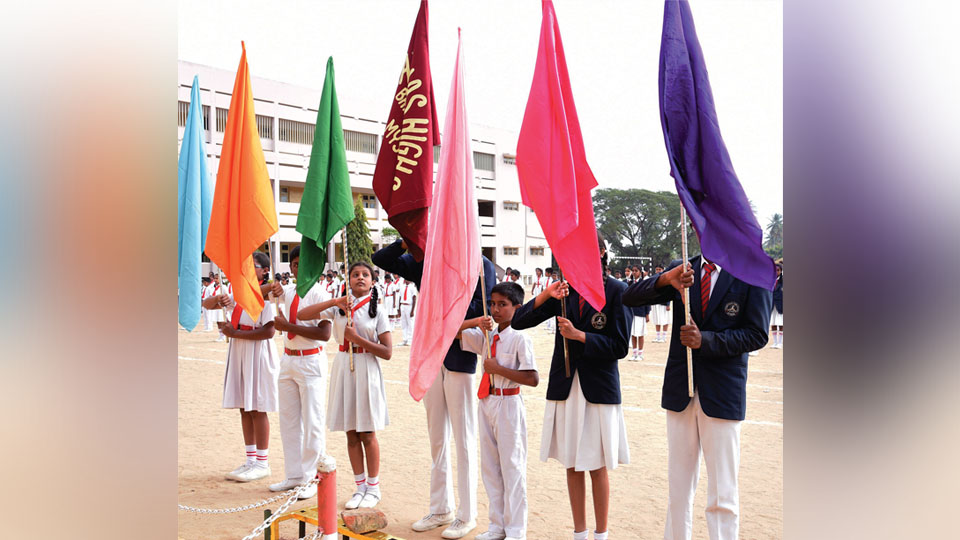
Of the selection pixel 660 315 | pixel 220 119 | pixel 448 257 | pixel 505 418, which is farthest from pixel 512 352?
pixel 220 119

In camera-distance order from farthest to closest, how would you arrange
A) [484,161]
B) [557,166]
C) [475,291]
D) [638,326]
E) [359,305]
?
[484,161] < [638,326] < [359,305] < [475,291] < [557,166]

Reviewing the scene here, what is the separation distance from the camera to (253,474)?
693 centimetres

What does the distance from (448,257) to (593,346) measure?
45.9 inches

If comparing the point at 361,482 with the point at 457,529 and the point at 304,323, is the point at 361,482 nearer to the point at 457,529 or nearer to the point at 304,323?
the point at 457,529

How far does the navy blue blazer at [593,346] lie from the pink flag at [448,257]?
62 cm

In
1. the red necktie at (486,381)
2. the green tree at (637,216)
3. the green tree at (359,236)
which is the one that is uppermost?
the green tree at (637,216)

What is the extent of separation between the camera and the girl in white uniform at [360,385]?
602 centimetres

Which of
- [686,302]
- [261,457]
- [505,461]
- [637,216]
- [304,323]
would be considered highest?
[637,216]

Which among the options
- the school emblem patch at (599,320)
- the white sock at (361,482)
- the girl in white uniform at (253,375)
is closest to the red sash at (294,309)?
the girl in white uniform at (253,375)

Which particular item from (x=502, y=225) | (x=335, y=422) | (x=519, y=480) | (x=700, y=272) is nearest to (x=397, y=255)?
(x=335, y=422)

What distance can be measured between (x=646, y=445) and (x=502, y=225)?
1922 inches

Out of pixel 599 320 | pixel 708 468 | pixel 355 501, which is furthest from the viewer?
pixel 355 501

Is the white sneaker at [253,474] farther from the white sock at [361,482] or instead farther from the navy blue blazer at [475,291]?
the navy blue blazer at [475,291]

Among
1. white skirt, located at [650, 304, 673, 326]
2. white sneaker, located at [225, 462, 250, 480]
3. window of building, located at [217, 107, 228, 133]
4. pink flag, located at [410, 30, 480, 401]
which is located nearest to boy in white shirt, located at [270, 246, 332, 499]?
white sneaker, located at [225, 462, 250, 480]
